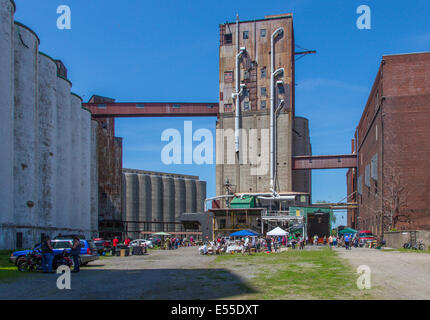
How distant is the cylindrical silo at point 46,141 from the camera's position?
52.6m

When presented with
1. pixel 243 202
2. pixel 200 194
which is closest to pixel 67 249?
pixel 243 202

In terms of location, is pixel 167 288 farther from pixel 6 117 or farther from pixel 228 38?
pixel 228 38

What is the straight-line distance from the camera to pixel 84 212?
7081cm

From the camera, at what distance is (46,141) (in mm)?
53625

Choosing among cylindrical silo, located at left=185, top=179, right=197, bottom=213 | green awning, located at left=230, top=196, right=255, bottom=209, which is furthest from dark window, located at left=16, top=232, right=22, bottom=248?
cylindrical silo, located at left=185, top=179, right=197, bottom=213

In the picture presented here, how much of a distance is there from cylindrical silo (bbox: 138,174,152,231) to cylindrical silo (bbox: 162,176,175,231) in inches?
190

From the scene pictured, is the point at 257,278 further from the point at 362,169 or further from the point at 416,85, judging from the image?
the point at 362,169

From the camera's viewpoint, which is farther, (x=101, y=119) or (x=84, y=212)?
(x=101, y=119)

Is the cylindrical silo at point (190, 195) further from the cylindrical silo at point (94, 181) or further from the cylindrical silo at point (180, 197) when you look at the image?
the cylindrical silo at point (94, 181)

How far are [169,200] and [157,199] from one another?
13.9 ft

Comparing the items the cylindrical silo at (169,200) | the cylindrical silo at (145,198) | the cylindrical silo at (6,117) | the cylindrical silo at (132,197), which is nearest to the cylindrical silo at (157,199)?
the cylindrical silo at (145,198)

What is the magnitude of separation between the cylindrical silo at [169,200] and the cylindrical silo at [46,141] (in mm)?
71669
